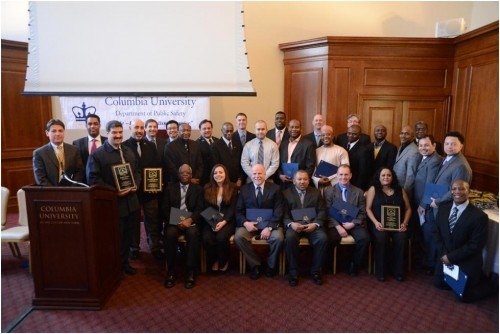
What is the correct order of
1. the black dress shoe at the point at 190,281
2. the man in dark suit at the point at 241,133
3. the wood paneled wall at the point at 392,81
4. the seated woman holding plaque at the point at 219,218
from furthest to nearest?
the wood paneled wall at the point at 392,81
the man in dark suit at the point at 241,133
the seated woman holding plaque at the point at 219,218
the black dress shoe at the point at 190,281

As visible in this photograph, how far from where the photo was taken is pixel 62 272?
2.87 m

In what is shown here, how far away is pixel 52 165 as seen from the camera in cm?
338

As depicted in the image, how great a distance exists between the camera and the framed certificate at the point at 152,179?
149 inches

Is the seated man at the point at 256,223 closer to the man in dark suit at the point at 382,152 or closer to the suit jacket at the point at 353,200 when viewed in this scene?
the suit jacket at the point at 353,200

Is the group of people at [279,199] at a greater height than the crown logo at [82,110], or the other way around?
the crown logo at [82,110]

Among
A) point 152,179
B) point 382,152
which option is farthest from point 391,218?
point 152,179

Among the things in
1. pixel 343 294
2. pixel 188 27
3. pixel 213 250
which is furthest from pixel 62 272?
pixel 188 27

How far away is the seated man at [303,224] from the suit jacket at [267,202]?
0.09 metres

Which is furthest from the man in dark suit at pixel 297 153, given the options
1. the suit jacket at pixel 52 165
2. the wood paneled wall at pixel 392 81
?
the suit jacket at pixel 52 165

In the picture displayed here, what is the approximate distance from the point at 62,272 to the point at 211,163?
81.9 inches

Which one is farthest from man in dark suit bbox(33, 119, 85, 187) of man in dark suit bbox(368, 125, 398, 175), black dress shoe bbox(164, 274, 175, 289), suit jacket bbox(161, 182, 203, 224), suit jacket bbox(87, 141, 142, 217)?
man in dark suit bbox(368, 125, 398, 175)

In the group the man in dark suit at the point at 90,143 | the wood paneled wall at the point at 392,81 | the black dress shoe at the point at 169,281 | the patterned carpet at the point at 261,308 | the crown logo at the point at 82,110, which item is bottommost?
the patterned carpet at the point at 261,308

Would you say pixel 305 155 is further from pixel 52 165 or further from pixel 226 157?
pixel 52 165

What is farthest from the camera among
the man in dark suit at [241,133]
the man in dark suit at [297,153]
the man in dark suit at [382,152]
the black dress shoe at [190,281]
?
the man in dark suit at [241,133]
